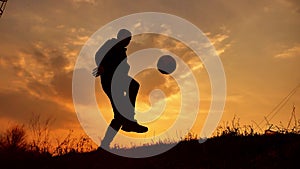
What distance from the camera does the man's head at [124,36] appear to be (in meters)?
11.6

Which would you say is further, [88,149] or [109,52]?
[88,149]

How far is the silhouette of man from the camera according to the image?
1144 centimetres

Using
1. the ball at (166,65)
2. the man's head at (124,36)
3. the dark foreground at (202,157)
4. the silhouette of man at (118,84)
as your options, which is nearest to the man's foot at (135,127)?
the silhouette of man at (118,84)

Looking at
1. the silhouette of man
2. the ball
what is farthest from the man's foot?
the ball

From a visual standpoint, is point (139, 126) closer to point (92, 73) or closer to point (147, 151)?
point (147, 151)

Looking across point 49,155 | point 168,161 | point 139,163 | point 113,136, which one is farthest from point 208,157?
point 49,155

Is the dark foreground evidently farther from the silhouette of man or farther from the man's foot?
the silhouette of man

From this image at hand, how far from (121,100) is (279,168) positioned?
187 inches

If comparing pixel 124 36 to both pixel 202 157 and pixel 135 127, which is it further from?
pixel 202 157

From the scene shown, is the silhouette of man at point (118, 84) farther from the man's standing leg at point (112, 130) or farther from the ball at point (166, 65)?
the ball at point (166, 65)

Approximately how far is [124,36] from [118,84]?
4.27 feet

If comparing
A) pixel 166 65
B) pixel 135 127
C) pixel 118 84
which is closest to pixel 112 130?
pixel 135 127

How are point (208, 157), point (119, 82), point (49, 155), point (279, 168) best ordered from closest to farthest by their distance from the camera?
1. point (279, 168)
2. point (208, 157)
3. point (119, 82)
4. point (49, 155)

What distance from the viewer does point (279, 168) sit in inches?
326
